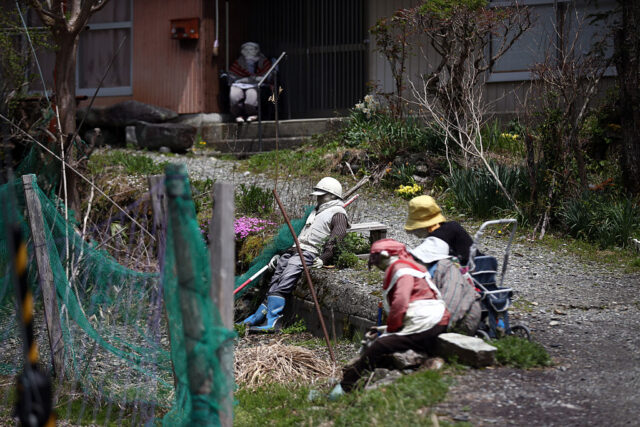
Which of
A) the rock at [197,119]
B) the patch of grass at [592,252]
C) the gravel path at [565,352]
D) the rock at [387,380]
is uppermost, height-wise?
the rock at [197,119]

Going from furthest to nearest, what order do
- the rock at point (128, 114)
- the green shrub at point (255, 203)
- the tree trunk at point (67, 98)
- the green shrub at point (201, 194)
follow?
the rock at point (128, 114) < the green shrub at point (201, 194) < the green shrub at point (255, 203) < the tree trunk at point (67, 98)

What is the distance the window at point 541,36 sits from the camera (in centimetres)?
1165

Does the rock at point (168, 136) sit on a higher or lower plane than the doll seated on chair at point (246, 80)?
lower

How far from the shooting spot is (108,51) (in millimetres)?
14539

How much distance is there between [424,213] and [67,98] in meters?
5.27

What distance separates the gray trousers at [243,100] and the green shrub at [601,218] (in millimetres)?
6279

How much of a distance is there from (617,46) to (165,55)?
8.23 metres

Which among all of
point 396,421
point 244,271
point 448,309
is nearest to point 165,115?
point 244,271

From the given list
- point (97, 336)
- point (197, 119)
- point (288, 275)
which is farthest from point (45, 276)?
point (197, 119)

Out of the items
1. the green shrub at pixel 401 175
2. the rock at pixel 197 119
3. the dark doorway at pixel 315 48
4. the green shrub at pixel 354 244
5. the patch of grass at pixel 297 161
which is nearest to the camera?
the green shrub at pixel 354 244

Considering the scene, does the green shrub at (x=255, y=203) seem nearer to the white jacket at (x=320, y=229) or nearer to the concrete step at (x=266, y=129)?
the white jacket at (x=320, y=229)

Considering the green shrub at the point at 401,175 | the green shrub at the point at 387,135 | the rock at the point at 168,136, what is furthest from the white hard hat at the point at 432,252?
the rock at the point at 168,136

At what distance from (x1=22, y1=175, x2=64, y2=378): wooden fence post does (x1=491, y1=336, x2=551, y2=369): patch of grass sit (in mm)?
3467

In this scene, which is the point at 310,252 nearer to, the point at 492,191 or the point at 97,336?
the point at 97,336
